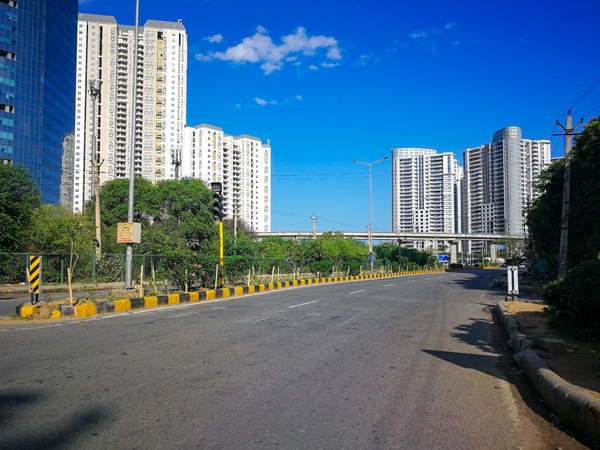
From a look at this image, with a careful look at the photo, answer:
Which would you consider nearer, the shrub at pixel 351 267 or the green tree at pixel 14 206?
the green tree at pixel 14 206

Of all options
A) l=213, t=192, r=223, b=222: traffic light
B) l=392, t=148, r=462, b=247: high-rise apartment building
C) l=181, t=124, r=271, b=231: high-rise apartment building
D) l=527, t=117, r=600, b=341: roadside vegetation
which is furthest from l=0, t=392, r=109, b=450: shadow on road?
l=392, t=148, r=462, b=247: high-rise apartment building

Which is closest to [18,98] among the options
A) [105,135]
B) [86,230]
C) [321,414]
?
[105,135]

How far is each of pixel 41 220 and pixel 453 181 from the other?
4586 inches

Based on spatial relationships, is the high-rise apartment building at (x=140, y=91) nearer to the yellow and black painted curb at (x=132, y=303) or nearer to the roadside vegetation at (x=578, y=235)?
the roadside vegetation at (x=578, y=235)

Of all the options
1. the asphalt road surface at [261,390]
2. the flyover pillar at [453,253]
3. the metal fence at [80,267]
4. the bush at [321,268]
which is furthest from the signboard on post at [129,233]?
the flyover pillar at [453,253]

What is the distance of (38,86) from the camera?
79.9 meters

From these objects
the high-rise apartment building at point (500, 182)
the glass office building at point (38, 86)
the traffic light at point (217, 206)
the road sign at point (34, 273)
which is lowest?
the road sign at point (34, 273)

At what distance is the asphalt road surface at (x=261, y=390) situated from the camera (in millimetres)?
3881

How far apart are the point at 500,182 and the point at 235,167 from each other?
72952mm

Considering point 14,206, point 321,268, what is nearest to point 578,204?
point 321,268

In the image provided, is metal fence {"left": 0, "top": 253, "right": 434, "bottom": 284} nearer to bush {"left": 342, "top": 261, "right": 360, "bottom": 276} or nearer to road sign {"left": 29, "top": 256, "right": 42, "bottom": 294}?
road sign {"left": 29, "top": 256, "right": 42, "bottom": 294}

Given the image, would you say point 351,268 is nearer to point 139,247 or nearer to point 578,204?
point 139,247

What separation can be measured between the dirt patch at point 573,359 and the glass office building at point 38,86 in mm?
80029

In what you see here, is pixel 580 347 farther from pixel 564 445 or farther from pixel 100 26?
pixel 100 26
